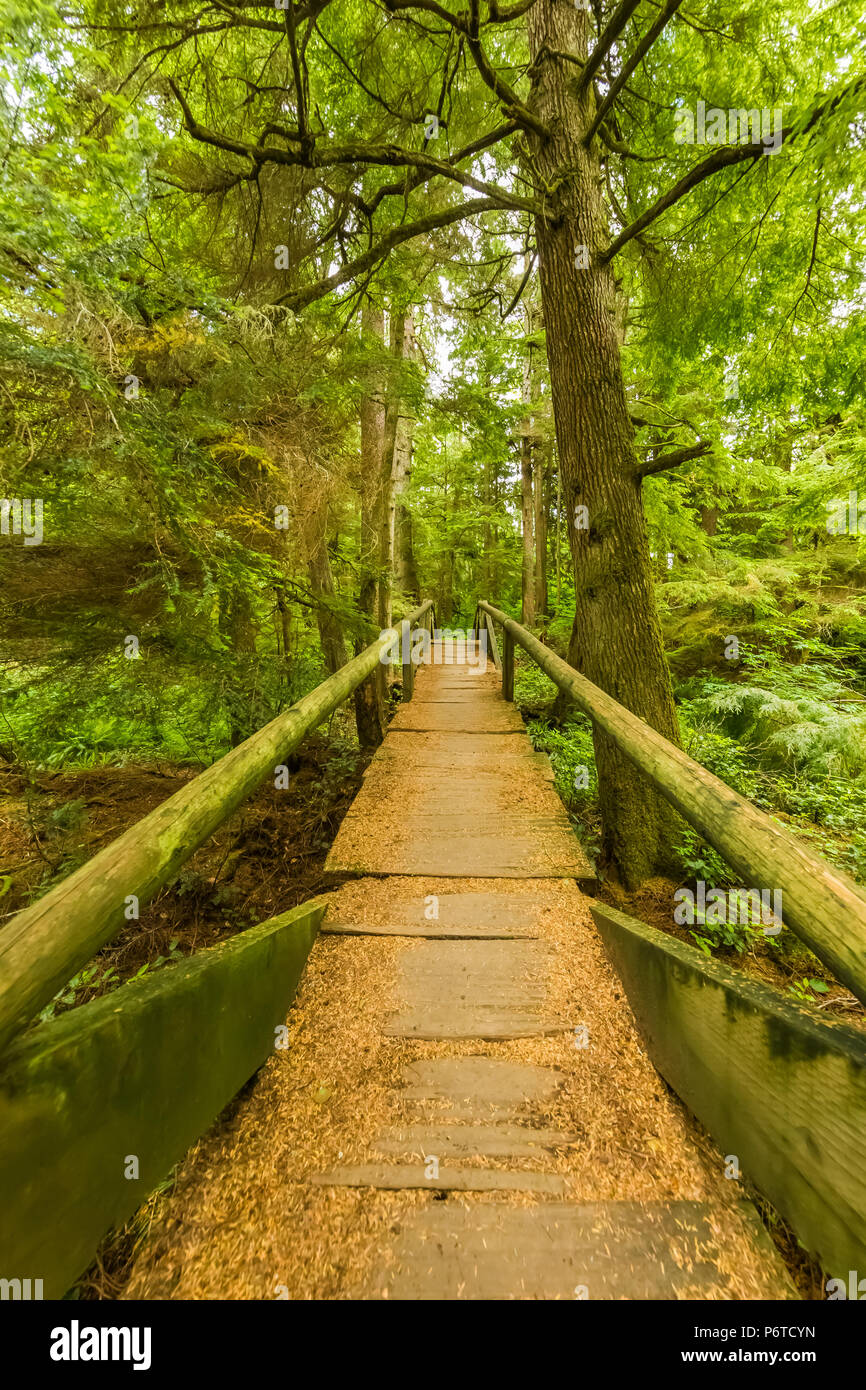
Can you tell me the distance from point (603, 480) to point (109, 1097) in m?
4.16

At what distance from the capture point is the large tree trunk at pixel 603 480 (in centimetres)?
378

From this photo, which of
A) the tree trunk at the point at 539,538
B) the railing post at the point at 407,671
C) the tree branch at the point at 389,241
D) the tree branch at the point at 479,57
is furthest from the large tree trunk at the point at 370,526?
the tree trunk at the point at 539,538

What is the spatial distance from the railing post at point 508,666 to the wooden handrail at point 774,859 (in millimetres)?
4000

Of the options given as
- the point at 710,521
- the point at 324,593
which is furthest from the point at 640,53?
the point at 710,521

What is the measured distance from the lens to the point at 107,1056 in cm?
121

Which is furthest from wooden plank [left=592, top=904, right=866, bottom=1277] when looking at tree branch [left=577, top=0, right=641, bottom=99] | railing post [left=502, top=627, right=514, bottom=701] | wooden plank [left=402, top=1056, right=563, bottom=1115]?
railing post [left=502, top=627, right=514, bottom=701]

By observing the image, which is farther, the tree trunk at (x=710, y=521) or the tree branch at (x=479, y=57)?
the tree trunk at (x=710, y=521)

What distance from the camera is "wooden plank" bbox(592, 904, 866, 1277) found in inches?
46.3

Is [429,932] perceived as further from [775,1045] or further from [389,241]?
[389,241]

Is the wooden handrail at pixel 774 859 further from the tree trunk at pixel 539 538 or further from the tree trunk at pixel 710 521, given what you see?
the tree trunk at pixel 539 538

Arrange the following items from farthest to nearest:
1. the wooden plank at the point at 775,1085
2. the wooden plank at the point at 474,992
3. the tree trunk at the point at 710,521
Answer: the tree trunk at the point at 710,521 → the wooden plank at the point at 474,992 → the wooden plank at the point at 775,1085

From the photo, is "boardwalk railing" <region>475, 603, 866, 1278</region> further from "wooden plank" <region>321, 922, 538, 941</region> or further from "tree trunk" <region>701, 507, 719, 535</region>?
"tree trunk" <region>701, 507, 719, 535</region>
